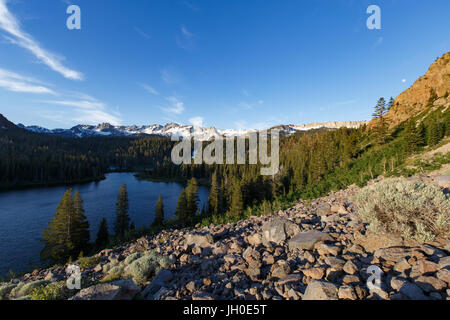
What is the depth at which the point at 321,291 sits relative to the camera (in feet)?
12.2

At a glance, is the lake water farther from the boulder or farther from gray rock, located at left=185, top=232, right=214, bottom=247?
the boulder

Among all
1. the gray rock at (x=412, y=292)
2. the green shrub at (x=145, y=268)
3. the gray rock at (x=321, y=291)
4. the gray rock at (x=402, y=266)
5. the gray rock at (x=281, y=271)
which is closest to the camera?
the gray rock at (x=412, y=292)

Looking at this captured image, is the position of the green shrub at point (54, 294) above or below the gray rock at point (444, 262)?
below

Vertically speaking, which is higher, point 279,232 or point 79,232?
point 279,232

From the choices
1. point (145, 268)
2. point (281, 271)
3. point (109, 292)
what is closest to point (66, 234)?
point (145, 268)

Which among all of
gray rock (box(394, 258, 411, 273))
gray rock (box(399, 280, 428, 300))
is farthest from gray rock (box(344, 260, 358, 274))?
gray rock (box(399, 280, 428, 300))

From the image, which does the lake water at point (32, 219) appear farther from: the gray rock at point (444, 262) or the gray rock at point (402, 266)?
the gray rock at point (444, 262)

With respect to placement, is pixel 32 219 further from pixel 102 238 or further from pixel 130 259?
pixel 130 259

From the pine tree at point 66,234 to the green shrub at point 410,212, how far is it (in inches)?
1102

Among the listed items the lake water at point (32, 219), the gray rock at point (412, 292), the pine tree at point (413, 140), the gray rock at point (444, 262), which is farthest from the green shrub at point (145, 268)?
the pine tree at point (413, 140)

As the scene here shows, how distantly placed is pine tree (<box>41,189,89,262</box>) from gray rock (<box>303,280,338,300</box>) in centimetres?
2663

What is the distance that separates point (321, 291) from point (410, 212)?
3927mm

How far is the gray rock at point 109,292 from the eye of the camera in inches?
181

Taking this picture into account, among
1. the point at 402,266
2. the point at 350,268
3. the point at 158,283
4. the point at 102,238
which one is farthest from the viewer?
the point at 102,238
